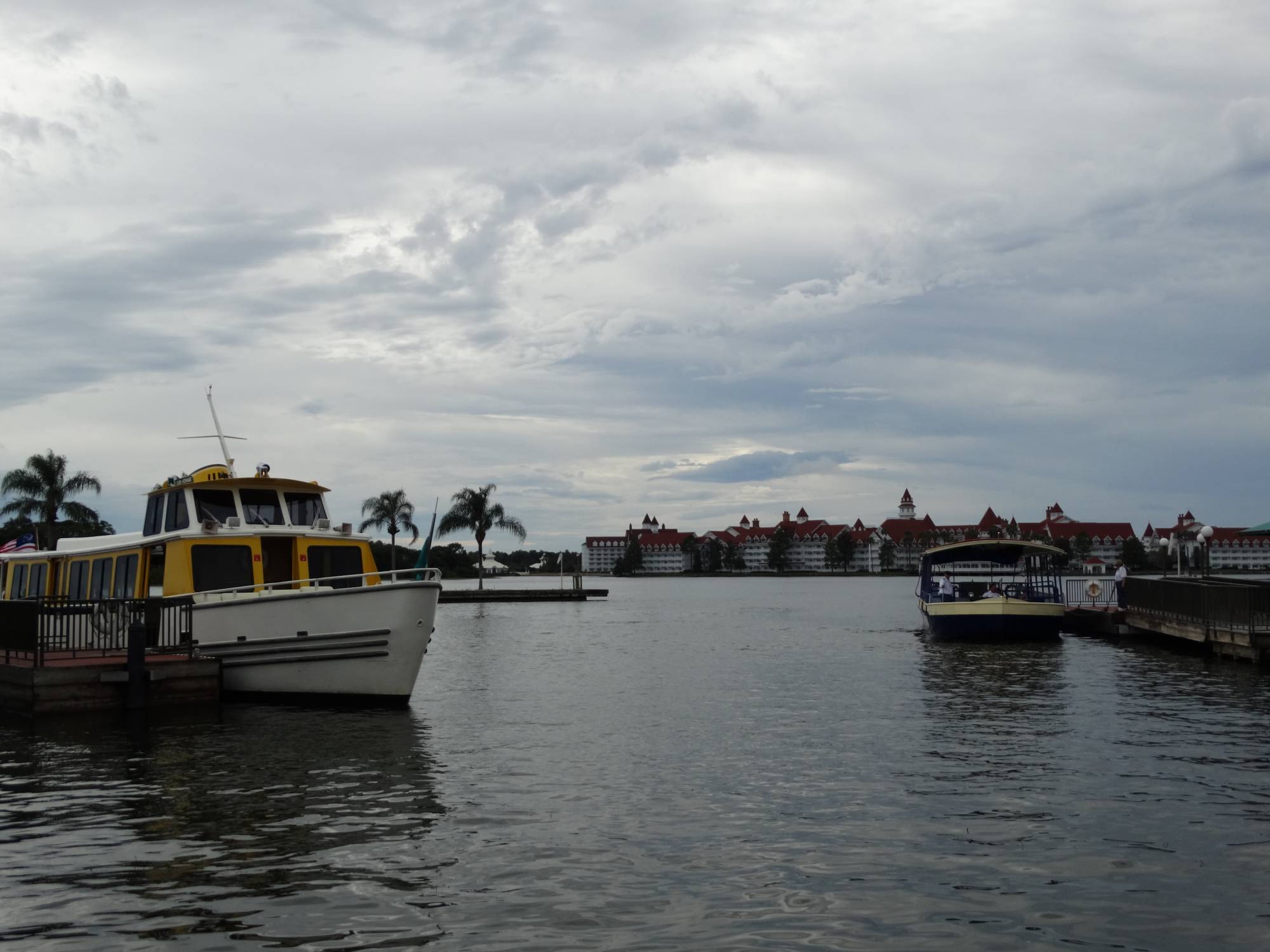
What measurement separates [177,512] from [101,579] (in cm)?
364

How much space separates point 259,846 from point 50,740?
376 inches

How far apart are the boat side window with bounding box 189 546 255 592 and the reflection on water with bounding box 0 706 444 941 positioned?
440 centimetres

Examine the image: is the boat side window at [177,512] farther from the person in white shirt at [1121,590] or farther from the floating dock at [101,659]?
the person in white shirt at [1121,590]

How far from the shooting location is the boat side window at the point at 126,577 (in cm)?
2612

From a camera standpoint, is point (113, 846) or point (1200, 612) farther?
point (1200, 612)

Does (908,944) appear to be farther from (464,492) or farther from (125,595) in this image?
(464,492)

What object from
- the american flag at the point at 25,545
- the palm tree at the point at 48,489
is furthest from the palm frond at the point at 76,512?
the american flag at the point at 25,545

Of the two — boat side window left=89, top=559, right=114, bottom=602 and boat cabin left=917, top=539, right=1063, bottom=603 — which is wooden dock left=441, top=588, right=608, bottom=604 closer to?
boat cabin left=917, top=539, right=1063, bottom=603

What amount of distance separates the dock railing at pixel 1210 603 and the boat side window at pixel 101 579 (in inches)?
1144

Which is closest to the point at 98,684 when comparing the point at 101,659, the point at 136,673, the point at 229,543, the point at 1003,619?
the point at 136,673

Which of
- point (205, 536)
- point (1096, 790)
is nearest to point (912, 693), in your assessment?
point (1096, 790)

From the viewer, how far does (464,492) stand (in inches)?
3974

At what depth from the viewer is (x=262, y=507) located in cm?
2638

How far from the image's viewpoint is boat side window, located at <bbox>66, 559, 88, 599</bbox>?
28828mm
